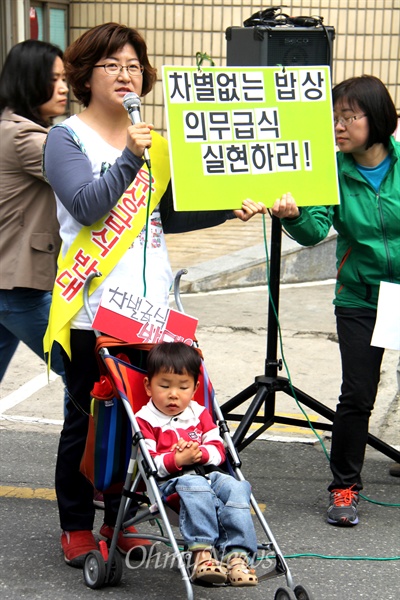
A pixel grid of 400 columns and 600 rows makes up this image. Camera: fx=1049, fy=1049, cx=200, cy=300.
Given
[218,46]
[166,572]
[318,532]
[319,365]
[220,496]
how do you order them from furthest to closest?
[218,46] < [319,365] < [318,532] < [166,572] < [220,496]

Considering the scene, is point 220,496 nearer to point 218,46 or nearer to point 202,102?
point 202,102

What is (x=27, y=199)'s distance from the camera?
4473 mm

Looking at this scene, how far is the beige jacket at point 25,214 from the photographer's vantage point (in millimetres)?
4410

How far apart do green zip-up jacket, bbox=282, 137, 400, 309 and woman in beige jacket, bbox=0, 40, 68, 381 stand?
1.05 m

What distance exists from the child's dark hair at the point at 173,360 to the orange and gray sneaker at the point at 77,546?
0.76 m

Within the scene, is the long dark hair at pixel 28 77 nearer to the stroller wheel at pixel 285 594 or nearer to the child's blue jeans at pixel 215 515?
the child's blue jeans at pixel 215 515

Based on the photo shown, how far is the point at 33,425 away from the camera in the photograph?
5.74 m

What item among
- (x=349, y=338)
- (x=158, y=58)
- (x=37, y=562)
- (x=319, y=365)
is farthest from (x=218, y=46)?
(x=37, y=562)

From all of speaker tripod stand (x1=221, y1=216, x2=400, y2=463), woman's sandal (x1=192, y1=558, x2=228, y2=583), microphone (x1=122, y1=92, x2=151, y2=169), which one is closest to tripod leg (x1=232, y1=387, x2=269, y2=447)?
speaker tripod stand (x1=221, y1=216, x2=400, y2=463)

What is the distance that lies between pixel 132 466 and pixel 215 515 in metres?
0.36

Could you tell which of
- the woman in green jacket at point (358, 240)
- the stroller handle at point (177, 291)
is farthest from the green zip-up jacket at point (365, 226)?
the stroller handle at point (177, 291)

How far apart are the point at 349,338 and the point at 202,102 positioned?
4.03 ft

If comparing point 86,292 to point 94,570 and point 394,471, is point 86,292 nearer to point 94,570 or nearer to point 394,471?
point 94,570

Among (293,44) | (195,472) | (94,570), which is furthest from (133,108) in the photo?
(293,44)
